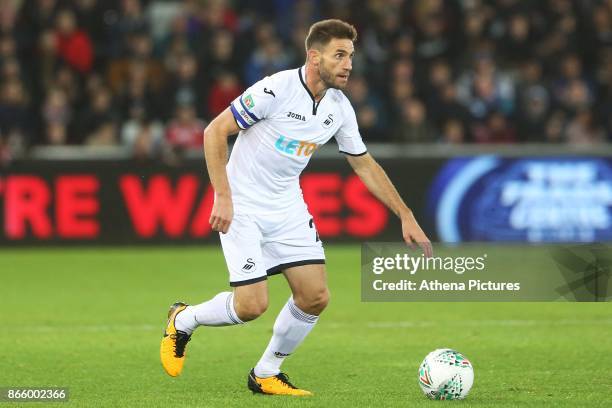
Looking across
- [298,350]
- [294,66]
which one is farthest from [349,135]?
[294,66]

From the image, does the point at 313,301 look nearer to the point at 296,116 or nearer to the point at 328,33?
the point at 296,116

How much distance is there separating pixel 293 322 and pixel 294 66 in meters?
10.2

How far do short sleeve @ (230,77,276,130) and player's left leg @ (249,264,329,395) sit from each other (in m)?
0.87

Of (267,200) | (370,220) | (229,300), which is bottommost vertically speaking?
(370,220)

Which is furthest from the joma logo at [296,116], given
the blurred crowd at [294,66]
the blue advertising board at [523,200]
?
the blue advertising board at [523,200]

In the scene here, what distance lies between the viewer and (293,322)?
7.14 m

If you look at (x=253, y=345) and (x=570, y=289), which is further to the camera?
(x=253, y=345)

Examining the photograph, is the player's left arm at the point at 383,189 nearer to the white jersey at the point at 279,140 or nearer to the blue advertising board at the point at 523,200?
the white jersey at the point at 279,140

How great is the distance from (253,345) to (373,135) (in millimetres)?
7821

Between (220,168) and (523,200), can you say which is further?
(523,200)

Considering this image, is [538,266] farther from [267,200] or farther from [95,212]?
[95,212]

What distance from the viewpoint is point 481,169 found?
15.8 meters

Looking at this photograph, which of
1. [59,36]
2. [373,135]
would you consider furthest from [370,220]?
[59,36]

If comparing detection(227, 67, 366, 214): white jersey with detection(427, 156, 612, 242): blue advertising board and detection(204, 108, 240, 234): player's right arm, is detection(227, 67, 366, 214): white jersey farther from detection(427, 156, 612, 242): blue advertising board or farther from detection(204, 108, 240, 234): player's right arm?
detection(427, 156, 612, 242): blue advertising board
